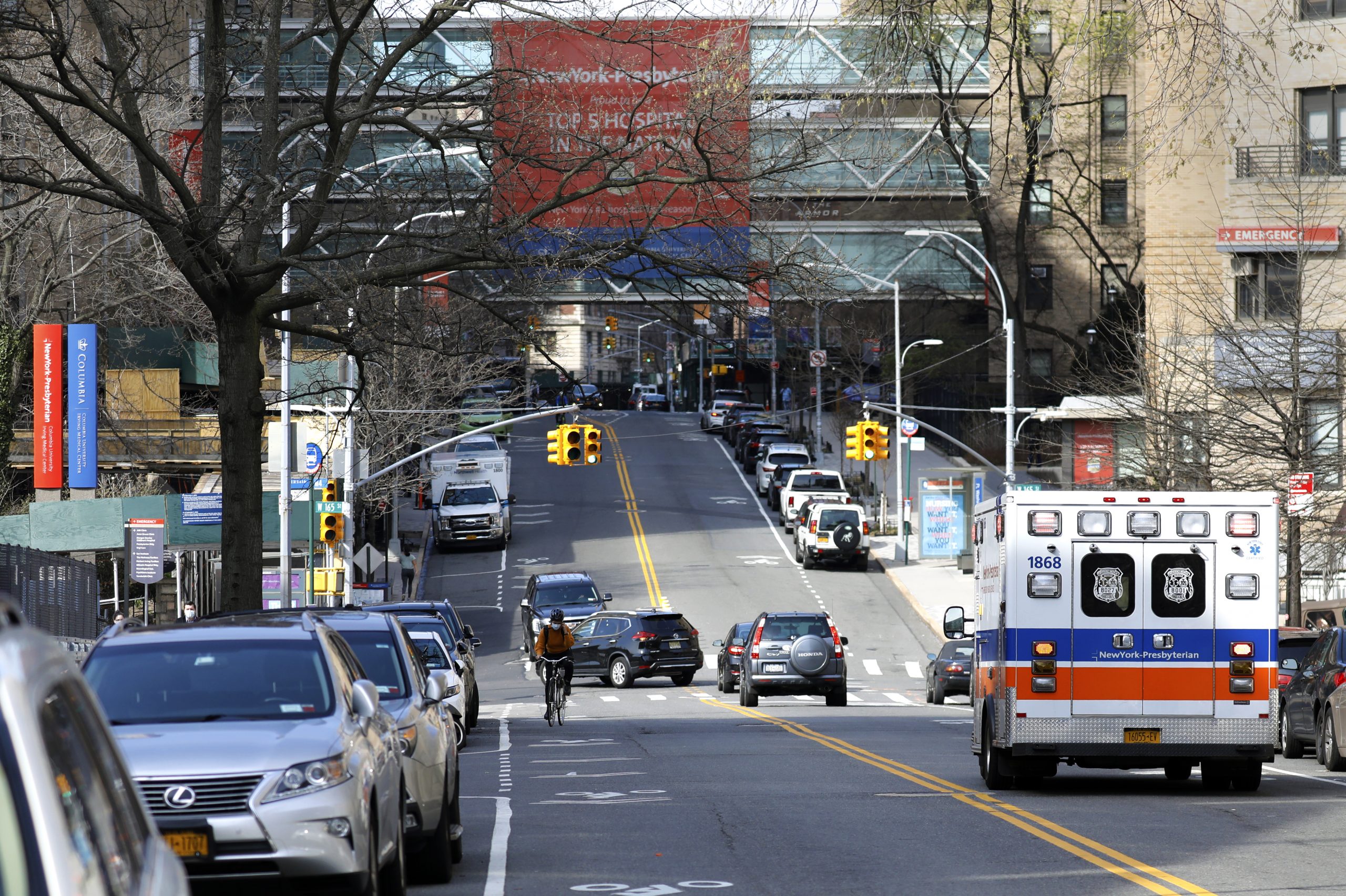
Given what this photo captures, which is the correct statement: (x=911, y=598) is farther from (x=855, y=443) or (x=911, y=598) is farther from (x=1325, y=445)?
A: (x=1325, y=445)

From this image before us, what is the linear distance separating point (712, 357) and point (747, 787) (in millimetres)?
117280

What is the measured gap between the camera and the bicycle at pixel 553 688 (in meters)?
26.2

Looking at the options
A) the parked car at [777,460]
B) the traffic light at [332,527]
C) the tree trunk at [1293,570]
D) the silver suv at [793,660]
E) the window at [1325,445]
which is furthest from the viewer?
the parked car at [777,460]

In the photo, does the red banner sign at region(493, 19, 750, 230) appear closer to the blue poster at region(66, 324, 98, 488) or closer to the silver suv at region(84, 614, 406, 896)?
the silver suv at region(84, 614, 406, 896)

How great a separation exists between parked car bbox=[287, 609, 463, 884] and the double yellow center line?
411cm

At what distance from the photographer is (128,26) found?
1967 centimetres

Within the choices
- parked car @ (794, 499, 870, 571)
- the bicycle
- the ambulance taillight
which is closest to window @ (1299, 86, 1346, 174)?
parked car @ (794, 499, 870, 571)

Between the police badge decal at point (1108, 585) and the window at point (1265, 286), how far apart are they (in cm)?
2141

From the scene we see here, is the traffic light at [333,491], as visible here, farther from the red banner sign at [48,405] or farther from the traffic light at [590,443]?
the red banner sign at [48,405]

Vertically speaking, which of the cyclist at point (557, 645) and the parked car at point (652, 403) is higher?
the parked car at point (652, 403)

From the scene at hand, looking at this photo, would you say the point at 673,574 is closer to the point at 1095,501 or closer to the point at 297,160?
the point at 297,160

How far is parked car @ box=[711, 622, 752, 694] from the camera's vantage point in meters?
33.3

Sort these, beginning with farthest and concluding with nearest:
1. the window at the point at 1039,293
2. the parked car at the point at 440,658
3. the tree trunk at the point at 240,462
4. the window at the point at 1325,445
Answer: the window at the point at 1039,293
the window at the point at 1325,445
the parked car at the point at 440,658
the tree trunk at the point at 240,462

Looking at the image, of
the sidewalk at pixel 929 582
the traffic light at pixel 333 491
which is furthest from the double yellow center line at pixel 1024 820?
the sidewalk at pixel 929 582
